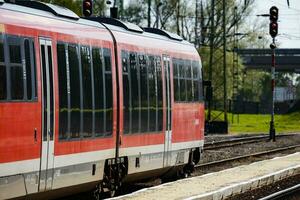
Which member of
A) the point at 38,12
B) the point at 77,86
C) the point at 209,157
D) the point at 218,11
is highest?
the point at 218,11

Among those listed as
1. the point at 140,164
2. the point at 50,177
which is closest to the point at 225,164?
the point at 140,164

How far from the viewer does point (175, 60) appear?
17.7 m

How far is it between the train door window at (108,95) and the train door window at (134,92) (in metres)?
0.99

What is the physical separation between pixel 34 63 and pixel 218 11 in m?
63.7

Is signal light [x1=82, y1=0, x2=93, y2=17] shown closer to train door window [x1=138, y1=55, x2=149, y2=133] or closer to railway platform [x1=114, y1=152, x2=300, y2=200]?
railway platform [x1=114, y1=152, x2=300, y2=200]

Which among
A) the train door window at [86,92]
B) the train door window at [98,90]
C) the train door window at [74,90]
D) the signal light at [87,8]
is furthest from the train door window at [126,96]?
the signal light at [87,8]

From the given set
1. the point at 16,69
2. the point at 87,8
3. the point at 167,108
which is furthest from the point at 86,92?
the point at 87,8

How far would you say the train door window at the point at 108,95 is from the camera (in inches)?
546

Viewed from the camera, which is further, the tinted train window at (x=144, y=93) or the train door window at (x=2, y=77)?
the tinted train window at (x=144, y=93)

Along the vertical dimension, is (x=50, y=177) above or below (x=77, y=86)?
below

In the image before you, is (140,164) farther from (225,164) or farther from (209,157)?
(209,157)

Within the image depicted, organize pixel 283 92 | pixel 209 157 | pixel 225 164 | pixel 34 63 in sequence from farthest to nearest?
pixel 283 92 < pixel 209 157 < pixel 225 164 < pixel 34 63

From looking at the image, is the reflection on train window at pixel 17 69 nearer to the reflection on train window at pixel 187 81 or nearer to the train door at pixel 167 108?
the train door at pixel 167 108

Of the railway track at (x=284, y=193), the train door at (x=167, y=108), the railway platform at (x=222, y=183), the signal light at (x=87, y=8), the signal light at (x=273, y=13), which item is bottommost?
the railway track at (x=284, y=193)
